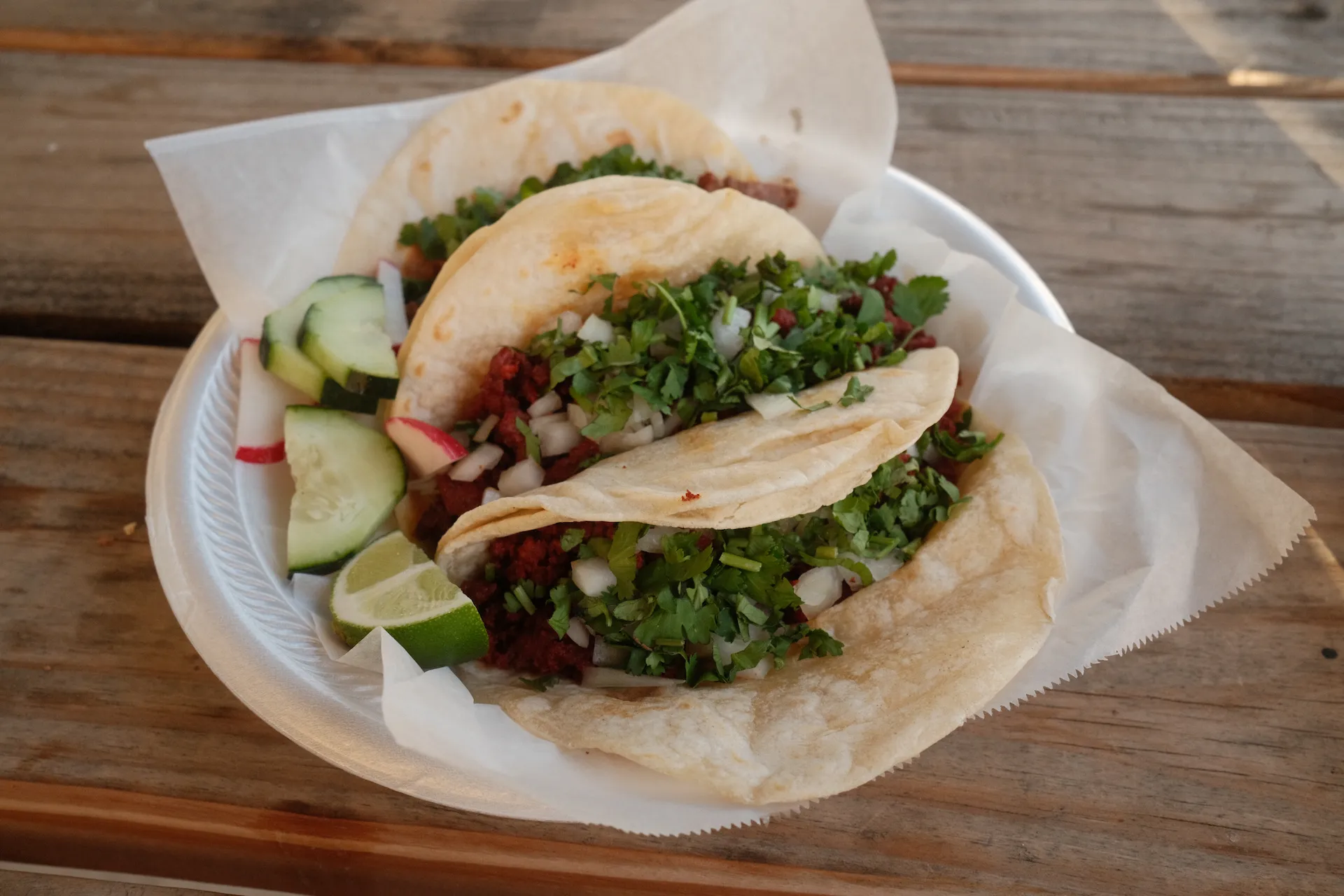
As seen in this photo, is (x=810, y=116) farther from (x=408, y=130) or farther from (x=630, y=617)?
(x=630, y=617)

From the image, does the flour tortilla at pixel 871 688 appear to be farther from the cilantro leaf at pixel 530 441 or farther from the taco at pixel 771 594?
the cilantro leaf at pixel 530 441

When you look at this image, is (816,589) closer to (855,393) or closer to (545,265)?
(855,393)

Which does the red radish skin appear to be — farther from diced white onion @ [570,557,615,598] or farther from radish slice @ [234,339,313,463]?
diced white onion @ [570,557,615,598]

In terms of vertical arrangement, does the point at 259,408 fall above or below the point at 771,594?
above

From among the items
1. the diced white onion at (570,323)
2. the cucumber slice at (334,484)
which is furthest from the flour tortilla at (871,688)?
the diced white onion at (570,323)

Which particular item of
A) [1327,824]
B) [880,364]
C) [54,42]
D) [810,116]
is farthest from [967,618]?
[54,42]

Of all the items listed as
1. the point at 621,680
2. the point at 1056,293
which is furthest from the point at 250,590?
the point at 1056,293

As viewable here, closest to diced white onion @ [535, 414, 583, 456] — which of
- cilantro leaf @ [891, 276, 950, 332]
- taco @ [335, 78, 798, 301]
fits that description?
taco @ [335, 78, 798, 301]
